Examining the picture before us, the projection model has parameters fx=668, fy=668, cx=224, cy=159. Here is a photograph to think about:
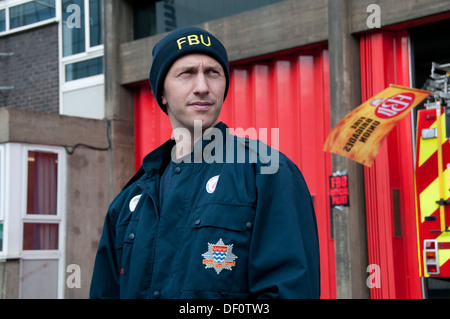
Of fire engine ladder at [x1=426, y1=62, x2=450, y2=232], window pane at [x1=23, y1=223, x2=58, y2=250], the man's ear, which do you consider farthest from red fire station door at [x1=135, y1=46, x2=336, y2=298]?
the man's ear

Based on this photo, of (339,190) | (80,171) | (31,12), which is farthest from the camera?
(31,12)

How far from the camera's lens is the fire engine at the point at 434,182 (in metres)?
6.34

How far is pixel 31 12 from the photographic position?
12352 mm

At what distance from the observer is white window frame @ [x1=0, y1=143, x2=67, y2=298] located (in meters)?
9.79

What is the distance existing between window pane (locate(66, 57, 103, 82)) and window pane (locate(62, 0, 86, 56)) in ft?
0.85

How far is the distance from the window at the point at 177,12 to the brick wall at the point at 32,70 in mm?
1678

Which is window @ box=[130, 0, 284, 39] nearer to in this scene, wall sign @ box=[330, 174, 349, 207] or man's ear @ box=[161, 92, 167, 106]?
wall sign @ box=[330, 174, 349, 207]

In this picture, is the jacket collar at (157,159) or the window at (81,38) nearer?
the jacket collar at (157,159)

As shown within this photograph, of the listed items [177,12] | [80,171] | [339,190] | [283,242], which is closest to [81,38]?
[177,12]

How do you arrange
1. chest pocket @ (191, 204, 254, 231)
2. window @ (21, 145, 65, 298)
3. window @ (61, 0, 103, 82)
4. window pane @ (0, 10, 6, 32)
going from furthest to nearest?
window pane @ (0, 10, 6, 32) < window @ (61, 0, 103, 82) < window @ (21, 145, 65, 298) < chest pocket @ (191, 204, 254, 231)

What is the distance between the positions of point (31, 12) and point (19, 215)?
14.1 ft

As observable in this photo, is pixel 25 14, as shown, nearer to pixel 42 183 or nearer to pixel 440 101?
pixel 42 183

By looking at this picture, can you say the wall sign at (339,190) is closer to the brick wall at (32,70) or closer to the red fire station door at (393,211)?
the red fire station door at (393,211)

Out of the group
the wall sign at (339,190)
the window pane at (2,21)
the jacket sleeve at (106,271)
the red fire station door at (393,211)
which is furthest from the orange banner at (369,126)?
the window pane at (2,21)
